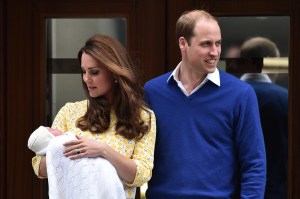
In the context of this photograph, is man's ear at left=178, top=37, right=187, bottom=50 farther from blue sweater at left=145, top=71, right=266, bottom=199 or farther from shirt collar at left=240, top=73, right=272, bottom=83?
shirt collar at left=240, top=73, right=272, bottom=83

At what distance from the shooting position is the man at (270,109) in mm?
4812

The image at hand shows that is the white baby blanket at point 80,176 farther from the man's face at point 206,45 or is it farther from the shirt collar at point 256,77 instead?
the shirt collar at point 256,77

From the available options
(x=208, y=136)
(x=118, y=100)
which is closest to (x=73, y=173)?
(x=118, y=100)

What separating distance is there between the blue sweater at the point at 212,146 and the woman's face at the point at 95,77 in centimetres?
30

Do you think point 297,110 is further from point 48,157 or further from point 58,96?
point 48,157

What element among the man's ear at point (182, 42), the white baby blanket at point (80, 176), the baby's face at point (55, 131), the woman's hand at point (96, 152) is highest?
the man's ear at point (182, 42)

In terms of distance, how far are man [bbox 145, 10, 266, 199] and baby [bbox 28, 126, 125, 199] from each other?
14.7 inches

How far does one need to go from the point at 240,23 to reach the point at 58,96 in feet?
3.95

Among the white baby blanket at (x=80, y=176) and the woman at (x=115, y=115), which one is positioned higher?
the woman at (x=115, y=115)

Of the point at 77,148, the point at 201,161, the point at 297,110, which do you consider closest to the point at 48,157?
the point at 77,148

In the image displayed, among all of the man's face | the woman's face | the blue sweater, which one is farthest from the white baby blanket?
the man's face

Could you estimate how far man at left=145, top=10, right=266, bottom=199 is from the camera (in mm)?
3775

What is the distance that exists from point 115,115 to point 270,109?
4.56ft

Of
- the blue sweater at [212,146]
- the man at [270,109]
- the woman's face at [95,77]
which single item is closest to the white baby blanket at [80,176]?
the woman's face at [95,77]
